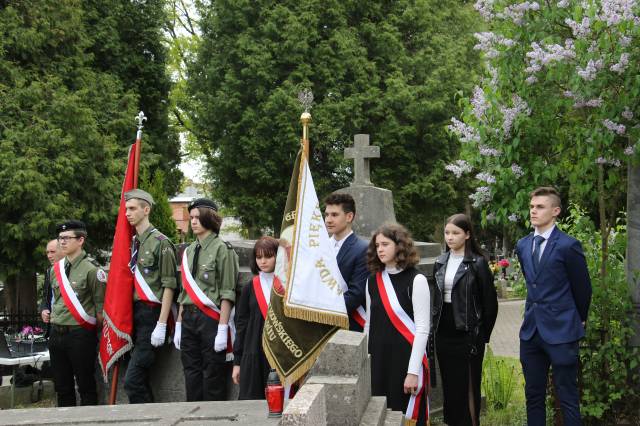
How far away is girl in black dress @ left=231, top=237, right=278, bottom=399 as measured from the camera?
631 centimetres

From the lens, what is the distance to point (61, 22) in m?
19.8

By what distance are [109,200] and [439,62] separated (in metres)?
11.4

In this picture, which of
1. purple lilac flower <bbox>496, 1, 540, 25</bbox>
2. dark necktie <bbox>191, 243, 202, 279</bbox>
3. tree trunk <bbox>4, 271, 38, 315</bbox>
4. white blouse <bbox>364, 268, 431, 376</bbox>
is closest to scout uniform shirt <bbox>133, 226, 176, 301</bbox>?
dark necktie <bbox>191, 243, 202, 279</bbox>

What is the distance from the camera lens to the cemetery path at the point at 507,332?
15347 mm

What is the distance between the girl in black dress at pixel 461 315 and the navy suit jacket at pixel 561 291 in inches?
24.6

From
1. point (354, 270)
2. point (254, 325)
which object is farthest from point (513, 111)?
point (254, 325)

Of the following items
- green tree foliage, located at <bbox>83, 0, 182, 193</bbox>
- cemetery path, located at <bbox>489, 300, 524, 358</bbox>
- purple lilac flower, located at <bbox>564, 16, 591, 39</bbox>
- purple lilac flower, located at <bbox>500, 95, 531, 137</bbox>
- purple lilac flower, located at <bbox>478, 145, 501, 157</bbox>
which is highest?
green tree foliage, located at <bbox>83, 0, 182, 193</bbox>

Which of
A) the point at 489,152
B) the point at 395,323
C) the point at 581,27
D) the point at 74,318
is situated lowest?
the point at 74,318

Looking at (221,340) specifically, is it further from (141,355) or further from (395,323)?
(395,323)

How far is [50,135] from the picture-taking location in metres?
17.9

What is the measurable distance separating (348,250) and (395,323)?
31.2 inches

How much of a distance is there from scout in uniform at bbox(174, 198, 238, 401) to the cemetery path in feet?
17.9

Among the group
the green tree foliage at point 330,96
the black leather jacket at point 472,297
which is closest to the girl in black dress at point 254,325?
the black leather jacket at point 472,297

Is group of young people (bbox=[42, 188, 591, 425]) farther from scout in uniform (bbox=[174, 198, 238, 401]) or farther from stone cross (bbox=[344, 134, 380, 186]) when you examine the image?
stone cross (bbox=[344, 134, 380, 186])
